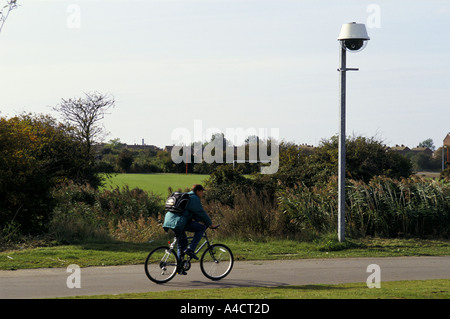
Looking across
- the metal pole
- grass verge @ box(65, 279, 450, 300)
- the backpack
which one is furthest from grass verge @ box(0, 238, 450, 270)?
grass verge @ box(65, 279, 450, 300)

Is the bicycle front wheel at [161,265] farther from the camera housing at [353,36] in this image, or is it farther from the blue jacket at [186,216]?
the camera housing at [353,36]

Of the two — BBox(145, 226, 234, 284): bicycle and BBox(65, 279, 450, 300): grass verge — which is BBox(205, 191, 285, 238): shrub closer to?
BBox(145, 226, 234, 284): bicycle

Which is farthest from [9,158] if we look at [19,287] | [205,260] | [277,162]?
[277,162]

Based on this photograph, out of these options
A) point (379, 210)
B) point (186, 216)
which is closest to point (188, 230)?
point (186, 216)

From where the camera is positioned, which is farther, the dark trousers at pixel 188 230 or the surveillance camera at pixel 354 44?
the surveillance camera at pixel 354 44

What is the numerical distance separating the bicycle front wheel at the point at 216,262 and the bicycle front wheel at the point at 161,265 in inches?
23.9

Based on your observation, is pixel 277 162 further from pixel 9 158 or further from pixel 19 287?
pixel 19 287

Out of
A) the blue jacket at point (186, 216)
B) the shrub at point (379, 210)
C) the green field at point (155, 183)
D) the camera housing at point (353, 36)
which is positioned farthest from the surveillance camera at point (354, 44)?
the green field at point (155, 183)

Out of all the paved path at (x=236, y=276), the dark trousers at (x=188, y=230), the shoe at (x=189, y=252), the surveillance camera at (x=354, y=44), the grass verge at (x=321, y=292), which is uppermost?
the surveillance camera at (x=354, y=44)

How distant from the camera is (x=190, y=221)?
420 inches

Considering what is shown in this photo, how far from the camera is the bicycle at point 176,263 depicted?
10531 mm

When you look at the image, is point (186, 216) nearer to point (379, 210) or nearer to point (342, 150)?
point (342, 150)

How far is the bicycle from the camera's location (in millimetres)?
10531

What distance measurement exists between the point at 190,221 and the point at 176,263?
87 cm
